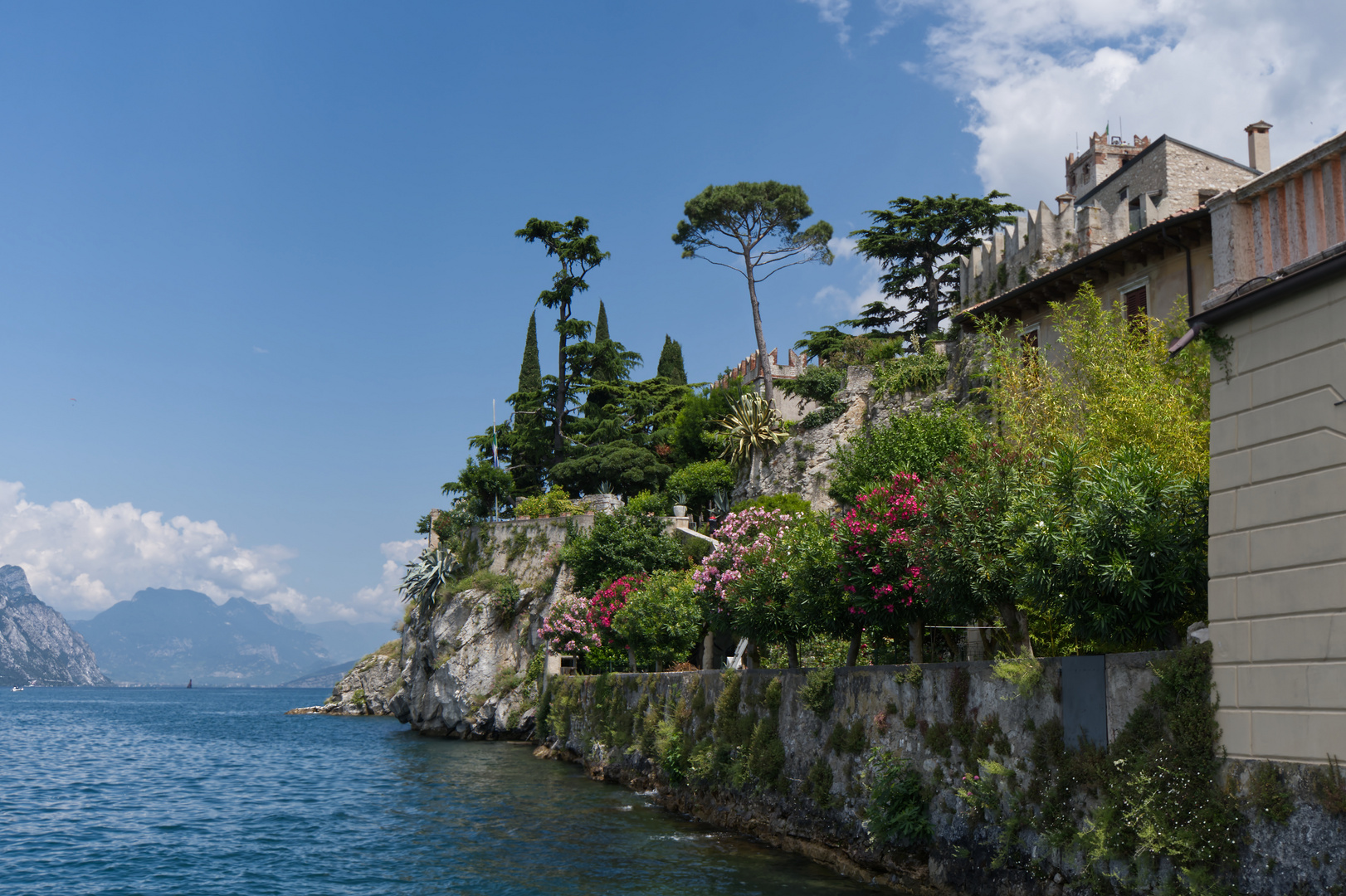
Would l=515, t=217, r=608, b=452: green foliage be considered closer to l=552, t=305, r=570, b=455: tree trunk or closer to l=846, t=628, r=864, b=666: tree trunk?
l=552, t=305, r=570, b=455: tree trunk

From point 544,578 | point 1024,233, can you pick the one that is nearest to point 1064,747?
point 1024,233

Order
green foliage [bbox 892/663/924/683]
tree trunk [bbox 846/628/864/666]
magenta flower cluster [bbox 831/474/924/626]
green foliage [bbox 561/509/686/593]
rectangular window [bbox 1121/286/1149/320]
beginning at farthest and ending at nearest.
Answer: green foliage [bbox 561/509/686/593] → rectangular window [bbox 1121/286/1149/320] → tree trunk [bbox 846/628/864/666] → magenta flower cluster [bbox 831/474/924/626] → green foliage [bbox 892/663/924/683]

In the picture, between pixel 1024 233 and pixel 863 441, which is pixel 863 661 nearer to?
pixel 863 441

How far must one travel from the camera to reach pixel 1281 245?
8.37 metres

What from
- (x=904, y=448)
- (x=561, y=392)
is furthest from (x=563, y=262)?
(x=904, y=448)

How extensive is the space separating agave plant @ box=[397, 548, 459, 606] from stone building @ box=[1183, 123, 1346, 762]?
40.3 metres

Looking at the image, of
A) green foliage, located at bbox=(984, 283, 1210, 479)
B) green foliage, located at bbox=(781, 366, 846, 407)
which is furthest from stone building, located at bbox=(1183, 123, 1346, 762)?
green foliage, located at bbox=(781, 366, 846, 407)

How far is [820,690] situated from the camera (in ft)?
51.1

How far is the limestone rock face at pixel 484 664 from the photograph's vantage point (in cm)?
3938

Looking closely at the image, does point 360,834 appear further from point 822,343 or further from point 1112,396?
point 822,343

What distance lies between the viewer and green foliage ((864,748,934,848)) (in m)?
12.2

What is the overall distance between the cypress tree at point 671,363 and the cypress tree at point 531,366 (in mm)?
8585

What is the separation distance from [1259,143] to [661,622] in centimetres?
2421

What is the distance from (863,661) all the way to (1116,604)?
1049 cm
